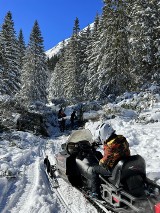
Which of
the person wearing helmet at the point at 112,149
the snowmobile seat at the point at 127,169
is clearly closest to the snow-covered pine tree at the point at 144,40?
the person wearing helmet at the point at 112,149

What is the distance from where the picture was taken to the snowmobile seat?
613 cm

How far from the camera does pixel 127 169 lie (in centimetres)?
613

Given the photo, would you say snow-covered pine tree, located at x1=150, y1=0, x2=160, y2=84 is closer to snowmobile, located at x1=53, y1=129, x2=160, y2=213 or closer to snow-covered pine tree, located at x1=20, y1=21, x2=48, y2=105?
snowmobile, located at x1=53, y1=129, x2=160, y2=213

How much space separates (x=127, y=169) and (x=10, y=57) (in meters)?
36.6

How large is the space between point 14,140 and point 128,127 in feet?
19.4

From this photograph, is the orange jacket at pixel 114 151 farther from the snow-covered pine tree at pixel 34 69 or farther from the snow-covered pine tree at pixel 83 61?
the snow-covered pine tree at pixel 83 61

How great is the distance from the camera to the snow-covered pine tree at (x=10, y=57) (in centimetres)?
3797

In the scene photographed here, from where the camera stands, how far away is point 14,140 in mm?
15430

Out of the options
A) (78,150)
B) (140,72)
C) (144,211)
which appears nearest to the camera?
(144,211)

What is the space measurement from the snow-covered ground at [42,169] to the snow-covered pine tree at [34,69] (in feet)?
96.5

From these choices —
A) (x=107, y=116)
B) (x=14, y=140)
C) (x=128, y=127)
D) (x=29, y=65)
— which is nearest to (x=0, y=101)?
(x=14, y=140)

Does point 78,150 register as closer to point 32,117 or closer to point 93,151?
point 93,151

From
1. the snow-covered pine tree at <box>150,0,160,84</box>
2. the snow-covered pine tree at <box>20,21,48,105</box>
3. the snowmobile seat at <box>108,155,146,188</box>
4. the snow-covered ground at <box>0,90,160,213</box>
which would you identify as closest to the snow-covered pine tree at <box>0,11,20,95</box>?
the snow-covered pine tree at <box>20,21,48,105</box>

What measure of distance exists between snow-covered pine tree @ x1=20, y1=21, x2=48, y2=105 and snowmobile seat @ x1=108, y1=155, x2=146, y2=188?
134 feet
